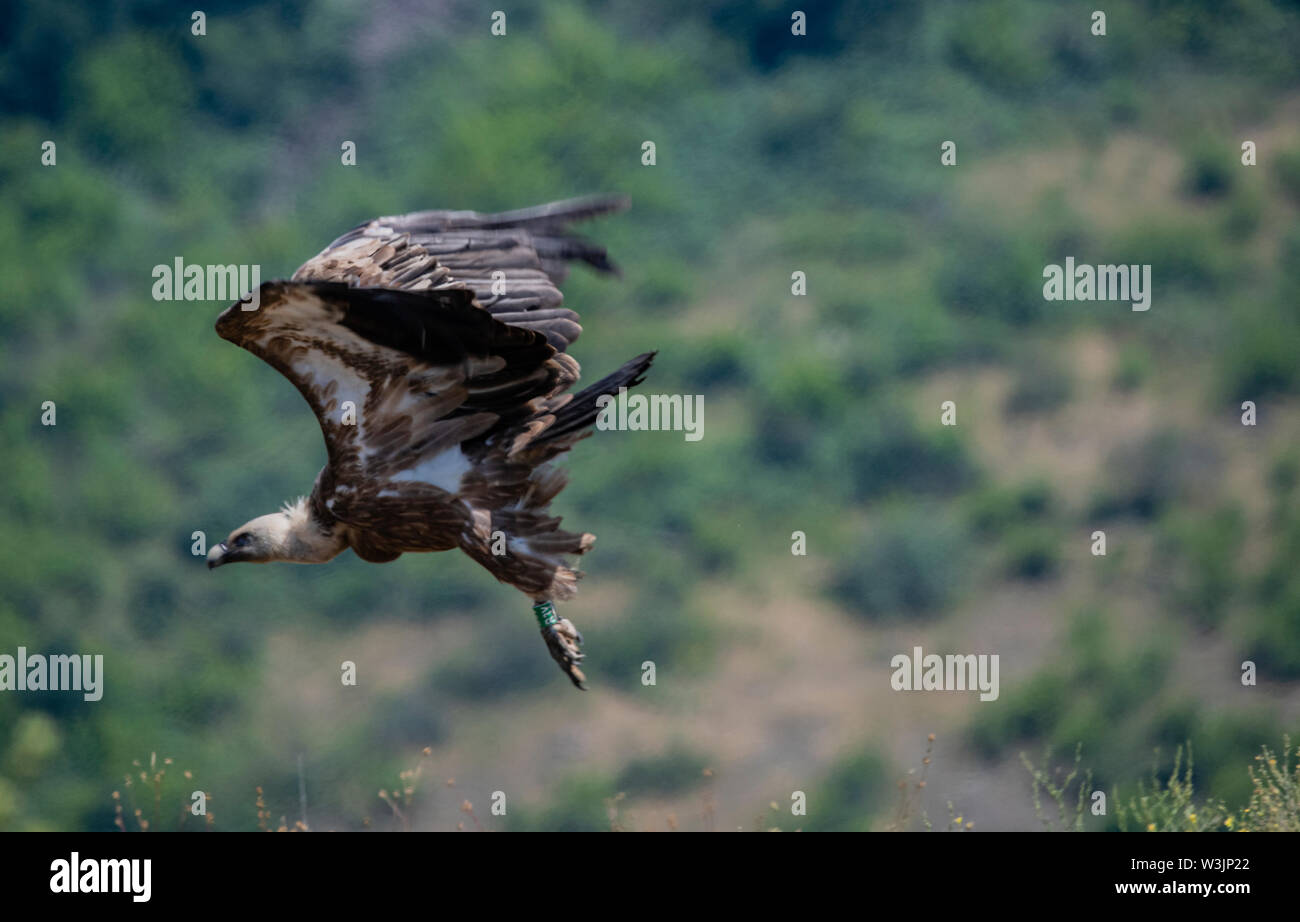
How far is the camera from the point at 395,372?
9.16 m

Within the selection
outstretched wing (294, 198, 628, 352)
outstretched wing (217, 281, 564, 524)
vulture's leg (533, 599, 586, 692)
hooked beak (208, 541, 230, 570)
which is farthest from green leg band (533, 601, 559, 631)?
hooked beak (208, 541, 230, 570)

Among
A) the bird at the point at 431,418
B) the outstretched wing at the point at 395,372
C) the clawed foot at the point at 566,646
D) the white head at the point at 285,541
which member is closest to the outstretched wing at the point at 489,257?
the bird at the point at 431,418

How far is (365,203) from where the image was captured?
2572cm

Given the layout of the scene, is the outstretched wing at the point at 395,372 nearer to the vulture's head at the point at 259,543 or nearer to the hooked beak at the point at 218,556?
the vulture's head at the point at 259,543

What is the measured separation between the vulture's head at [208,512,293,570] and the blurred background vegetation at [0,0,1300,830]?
1083cm

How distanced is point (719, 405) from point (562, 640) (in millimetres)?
15559

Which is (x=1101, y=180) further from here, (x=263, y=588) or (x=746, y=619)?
(x=263, y=588)

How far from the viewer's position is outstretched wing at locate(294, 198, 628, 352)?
9.64 m

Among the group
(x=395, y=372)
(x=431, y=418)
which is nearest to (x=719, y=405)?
(x=431, y=418)

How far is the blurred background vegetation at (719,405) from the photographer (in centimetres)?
2241

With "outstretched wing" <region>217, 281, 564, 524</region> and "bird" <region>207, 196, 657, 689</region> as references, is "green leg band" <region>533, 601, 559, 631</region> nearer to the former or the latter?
"bird" <region>207, 196, 657, 689</region>

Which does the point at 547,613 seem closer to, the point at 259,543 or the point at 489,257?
the point at 259,543

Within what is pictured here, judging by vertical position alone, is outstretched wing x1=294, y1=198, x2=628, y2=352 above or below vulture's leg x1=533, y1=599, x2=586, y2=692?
above
